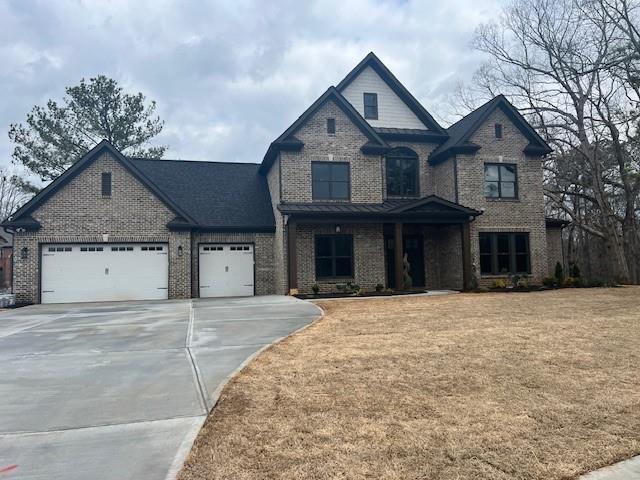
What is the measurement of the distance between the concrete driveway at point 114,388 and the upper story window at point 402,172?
10.8 meters

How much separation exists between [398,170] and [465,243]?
14.7 ft

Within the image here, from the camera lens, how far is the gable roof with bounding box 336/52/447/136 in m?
21.0

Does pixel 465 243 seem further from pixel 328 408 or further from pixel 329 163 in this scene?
pixel 328 408

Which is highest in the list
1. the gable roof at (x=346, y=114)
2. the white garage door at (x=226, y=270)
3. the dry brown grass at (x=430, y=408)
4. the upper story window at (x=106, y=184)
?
the gable roof at (x=346, y=114)

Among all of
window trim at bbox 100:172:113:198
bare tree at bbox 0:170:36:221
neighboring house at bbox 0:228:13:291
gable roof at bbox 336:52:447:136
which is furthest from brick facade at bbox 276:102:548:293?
bare tree at bbox 0:170:36:221

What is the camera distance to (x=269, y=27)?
21.5 metres

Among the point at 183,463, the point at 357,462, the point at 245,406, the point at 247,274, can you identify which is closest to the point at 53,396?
the point at 245,406

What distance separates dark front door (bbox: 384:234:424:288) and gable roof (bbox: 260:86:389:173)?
4.20m

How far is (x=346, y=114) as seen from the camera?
761 inches

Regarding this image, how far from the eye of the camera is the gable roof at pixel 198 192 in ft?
57.3

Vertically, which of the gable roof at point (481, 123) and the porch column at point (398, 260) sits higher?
the gable roof at point (481, 123)

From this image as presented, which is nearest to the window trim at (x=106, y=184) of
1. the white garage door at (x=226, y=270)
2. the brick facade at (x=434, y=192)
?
the white garage door at (x=226, y=270)

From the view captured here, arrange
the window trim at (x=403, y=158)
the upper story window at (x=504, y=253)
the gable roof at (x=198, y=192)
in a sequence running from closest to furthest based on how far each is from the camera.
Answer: the gable roof at (x=198, y=192) → the upper story window at (x=504, y=253) → the window trim at (x=403, y=158)

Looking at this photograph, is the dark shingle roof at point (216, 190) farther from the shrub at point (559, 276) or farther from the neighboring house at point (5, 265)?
the neighboring house at point (5, 265)
